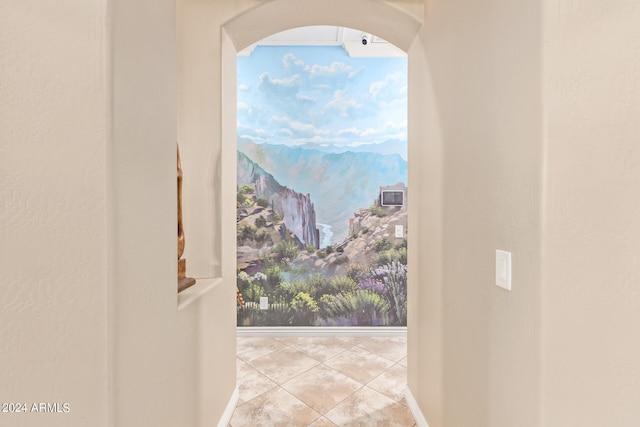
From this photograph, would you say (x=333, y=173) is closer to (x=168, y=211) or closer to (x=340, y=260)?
(x=340, y=260)

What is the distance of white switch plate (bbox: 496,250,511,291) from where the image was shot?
0.90m

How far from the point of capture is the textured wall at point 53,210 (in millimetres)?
619

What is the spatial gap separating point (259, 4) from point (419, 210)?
1.54 metres

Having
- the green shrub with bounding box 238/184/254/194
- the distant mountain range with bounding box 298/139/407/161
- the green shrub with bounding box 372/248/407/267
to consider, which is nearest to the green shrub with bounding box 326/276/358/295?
the green shrub with bounding box 372/248/407/267

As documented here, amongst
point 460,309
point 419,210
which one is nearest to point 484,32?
point 419,210

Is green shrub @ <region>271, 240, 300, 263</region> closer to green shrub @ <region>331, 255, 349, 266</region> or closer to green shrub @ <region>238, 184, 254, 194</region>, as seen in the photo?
green shrub @ <region>331, 255, 349, 266</region>

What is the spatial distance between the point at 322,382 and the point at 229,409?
698 mm

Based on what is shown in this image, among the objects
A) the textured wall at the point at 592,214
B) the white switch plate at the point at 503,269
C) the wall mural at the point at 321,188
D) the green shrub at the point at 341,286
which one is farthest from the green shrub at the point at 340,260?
the textured wall at the point at 592,214

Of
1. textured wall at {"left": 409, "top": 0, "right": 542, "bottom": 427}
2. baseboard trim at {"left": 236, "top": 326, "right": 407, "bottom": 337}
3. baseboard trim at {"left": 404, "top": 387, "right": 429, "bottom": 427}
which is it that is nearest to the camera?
textured wall at {"left": 409, "top": 0, "right": 542, "bottom": 427}

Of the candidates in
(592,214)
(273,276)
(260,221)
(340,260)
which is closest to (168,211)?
(592,214)

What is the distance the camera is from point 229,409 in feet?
5.63

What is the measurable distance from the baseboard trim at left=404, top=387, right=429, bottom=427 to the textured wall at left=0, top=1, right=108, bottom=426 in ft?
5.37

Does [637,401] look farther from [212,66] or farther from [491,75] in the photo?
[212,66]

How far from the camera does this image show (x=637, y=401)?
720 millimetres
